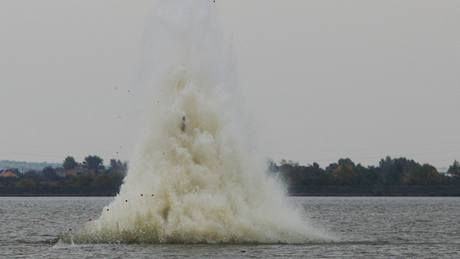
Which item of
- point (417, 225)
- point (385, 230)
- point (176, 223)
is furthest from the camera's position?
point (417, 225)

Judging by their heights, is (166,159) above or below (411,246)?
above

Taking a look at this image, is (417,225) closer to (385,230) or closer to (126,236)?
(385,230)

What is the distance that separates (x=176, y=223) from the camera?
2518 inches

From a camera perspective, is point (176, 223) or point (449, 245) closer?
point (176, 223)

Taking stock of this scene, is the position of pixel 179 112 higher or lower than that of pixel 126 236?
higher

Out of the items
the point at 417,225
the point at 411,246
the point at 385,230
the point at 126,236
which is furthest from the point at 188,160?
the point at 417,225

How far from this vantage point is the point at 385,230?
8900 cm

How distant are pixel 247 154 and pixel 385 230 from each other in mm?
24174

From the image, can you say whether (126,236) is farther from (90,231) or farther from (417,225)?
(417,225)

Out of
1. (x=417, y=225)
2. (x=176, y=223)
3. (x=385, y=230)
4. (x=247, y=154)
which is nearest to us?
(x=176, y=223)

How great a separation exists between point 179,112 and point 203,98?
1.74 m

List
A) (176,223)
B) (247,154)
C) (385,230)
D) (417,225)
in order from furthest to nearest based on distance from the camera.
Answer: (417,225) → (385,230) → (247,154) → (176,223)

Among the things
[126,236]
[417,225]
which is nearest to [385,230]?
[417,225]

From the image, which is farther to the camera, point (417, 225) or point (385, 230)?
point (417, 225)
